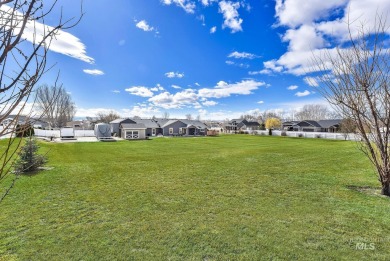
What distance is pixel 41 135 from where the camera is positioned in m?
36.9

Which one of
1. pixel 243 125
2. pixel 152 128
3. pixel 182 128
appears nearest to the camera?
pixel 152 128

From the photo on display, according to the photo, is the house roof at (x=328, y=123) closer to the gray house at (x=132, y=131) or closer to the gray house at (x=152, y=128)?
the gray house at (x=152, y=128)

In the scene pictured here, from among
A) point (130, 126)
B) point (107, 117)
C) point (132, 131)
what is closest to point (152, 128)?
point (130, 126)

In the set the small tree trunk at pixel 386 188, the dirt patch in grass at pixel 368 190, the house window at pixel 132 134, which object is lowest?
the dirt patch in grass at pixel 368 190

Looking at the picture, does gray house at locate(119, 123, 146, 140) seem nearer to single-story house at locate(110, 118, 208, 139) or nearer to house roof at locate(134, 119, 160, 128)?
single-story house at locate(110, 118, 208, 139)

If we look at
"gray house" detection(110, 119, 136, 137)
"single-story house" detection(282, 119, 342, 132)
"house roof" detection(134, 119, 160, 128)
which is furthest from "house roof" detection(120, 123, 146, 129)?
"single-story house" detection(282, 119, 342, 132)

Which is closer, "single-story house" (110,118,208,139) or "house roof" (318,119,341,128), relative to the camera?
"single-story house" (110,118,208,139)

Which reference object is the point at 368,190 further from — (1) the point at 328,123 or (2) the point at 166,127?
(1) the point at 328,123

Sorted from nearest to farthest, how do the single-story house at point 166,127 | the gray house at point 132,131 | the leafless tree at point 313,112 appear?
the gray house at point 132,131
the single-story house at point 166,127
the leafless tree at point 313,112

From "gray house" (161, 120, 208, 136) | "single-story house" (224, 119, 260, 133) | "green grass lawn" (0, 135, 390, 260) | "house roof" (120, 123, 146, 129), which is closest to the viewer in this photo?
"green grass lawn" (0, 135, 390, 260)

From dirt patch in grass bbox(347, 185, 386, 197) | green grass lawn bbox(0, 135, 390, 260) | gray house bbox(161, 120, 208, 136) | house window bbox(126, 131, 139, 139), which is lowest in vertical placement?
green grass lawn bbox(0, 135, 390, 260)

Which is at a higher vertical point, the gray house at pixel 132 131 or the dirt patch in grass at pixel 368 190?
the gray house at pixel 132 131

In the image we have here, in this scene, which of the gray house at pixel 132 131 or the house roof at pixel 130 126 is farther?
the house roof at pixel 130 126

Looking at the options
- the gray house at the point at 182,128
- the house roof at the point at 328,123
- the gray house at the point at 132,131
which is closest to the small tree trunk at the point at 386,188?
the gray house at the point at 132,131
